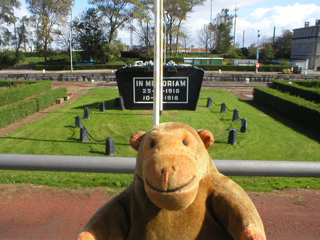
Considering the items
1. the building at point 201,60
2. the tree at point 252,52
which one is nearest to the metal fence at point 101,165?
the building at point 201,60

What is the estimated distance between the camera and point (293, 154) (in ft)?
30.5

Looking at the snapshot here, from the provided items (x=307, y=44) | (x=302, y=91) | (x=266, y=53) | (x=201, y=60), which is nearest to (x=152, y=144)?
(x=302, y=91)

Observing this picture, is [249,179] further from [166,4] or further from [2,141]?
[166,4]

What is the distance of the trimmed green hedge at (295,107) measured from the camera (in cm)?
1273

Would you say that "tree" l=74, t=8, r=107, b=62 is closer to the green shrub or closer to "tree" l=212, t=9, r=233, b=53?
"tree" l=212, t=9, r=233, b=53

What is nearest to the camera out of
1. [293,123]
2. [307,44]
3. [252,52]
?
[293,123]

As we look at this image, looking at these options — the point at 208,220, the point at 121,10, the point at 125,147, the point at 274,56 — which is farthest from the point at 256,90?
the point at 274,56

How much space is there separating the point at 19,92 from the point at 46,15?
3758cm

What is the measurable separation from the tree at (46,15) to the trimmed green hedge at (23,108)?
→ 3656 cm

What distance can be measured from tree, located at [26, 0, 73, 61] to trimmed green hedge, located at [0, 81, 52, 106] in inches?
1261

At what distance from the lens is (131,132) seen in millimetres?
11320

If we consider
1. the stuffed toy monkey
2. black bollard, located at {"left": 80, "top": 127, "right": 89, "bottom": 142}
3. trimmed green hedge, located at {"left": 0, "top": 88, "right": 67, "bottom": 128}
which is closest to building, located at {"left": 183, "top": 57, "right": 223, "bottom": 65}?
trimmed green hedge, located at {"left": 0, "top": 88, "right": 67, "bottom": 128}

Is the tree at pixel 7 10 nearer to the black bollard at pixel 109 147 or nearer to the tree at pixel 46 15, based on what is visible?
the tree at pixel 46 15

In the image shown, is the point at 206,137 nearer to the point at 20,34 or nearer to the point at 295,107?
the point at 295,107
